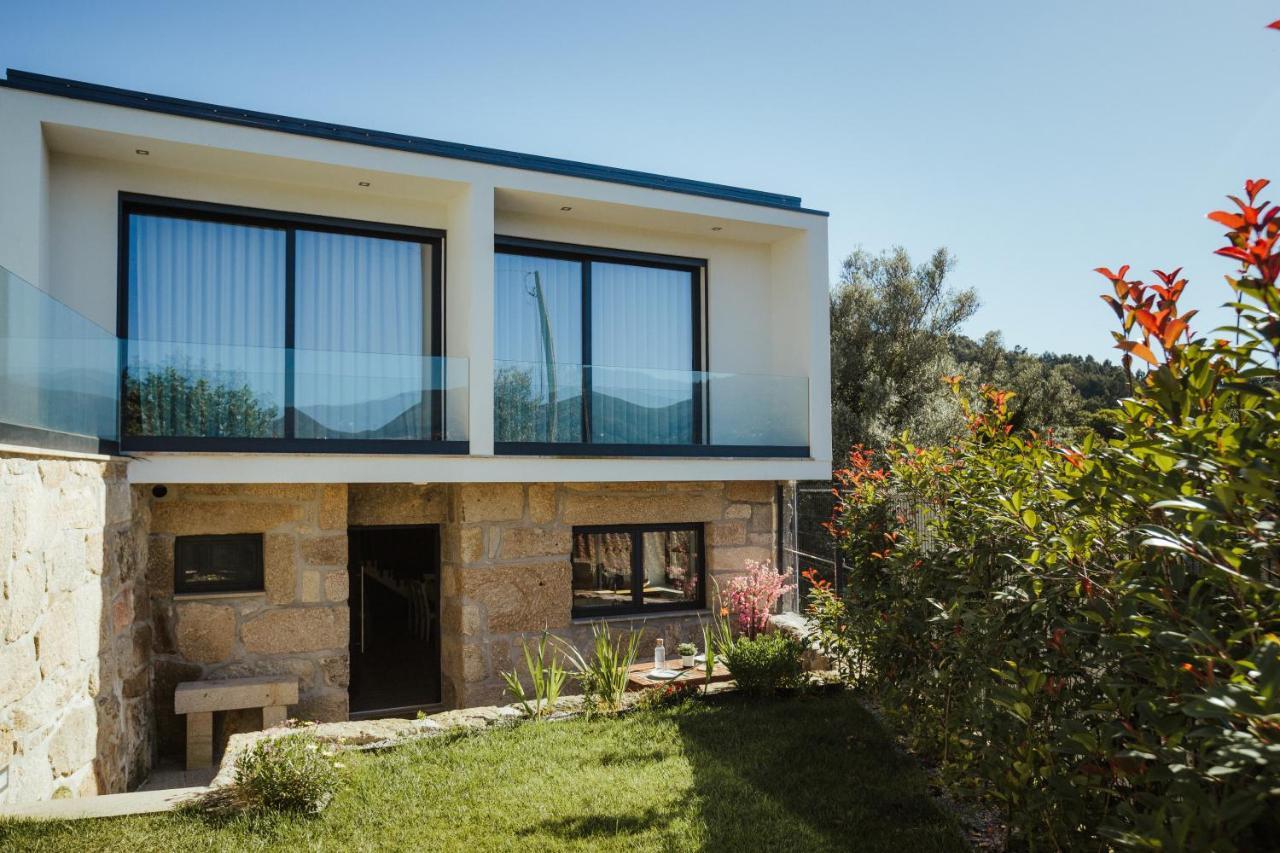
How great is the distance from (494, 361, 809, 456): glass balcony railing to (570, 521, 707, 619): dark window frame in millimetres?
1265

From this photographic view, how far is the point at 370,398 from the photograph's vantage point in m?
8.91

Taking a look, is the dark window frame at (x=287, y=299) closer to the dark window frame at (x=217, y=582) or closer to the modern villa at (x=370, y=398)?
the modern villa at (x=370, y=398)

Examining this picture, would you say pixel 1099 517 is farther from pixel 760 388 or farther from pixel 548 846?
pixel 760 388

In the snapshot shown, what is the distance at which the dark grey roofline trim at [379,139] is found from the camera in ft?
25.7

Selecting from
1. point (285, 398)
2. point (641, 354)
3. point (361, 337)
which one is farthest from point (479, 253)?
point (641, 354)

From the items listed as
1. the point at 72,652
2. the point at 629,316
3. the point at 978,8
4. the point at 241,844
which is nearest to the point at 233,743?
the point at 72,652

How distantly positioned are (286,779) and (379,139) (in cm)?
667

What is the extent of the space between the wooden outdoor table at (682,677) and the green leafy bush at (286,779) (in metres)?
3.32

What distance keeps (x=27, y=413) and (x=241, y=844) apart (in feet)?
9.62

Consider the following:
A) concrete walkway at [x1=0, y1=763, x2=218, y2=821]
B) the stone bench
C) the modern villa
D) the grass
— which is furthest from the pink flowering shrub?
concrete walkway at [x1=0, y1=763, x2=218, y2=821]

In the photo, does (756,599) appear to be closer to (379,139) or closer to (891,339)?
(379,139)

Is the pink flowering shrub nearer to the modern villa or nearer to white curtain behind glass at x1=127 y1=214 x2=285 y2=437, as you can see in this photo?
the modern villa

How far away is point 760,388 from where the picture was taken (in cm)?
1090

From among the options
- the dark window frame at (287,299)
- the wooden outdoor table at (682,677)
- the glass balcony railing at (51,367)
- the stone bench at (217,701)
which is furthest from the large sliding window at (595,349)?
the glass balcony railing at (51,367)
